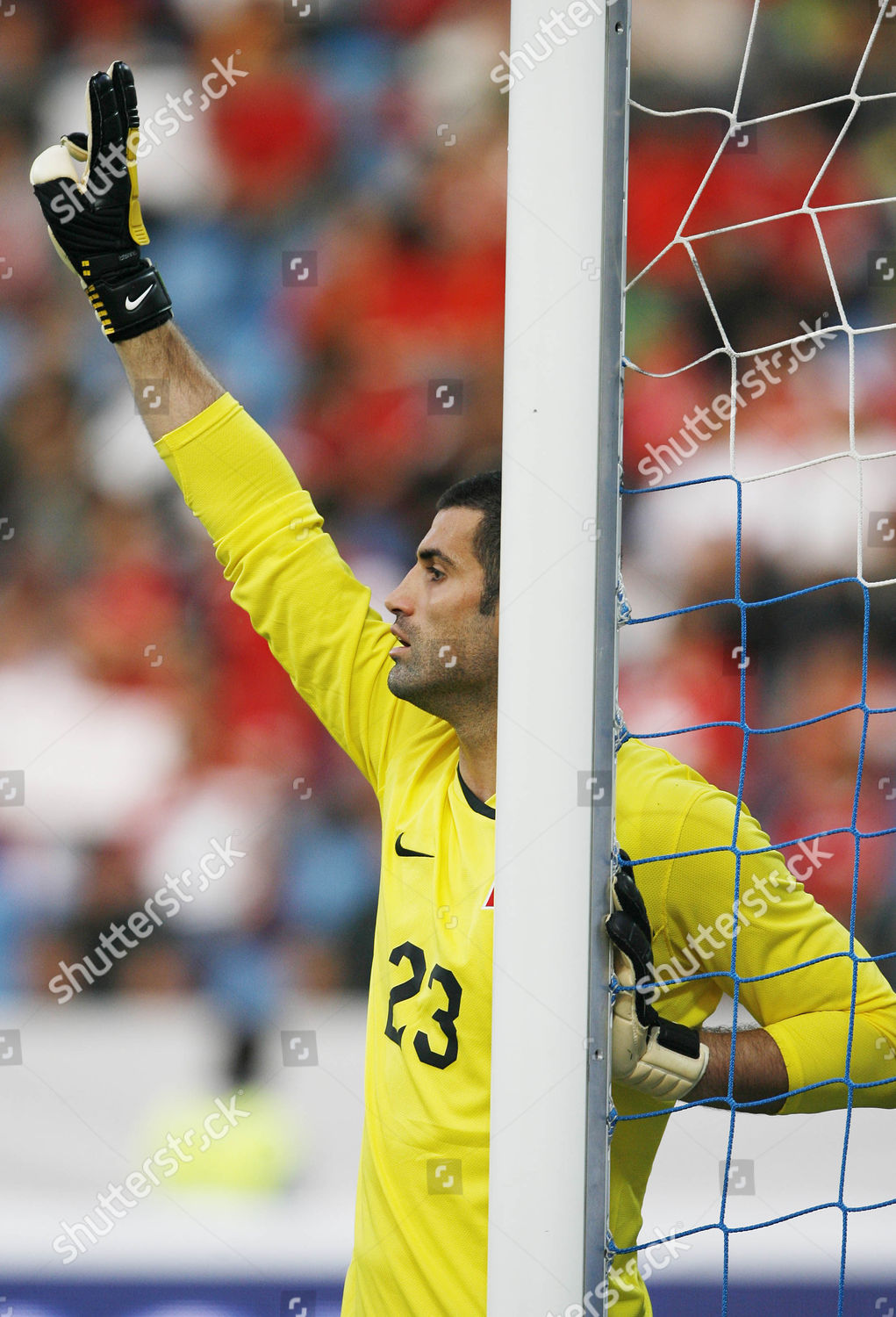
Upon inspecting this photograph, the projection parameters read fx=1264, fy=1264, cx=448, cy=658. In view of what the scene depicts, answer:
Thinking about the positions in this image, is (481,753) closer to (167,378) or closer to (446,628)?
(446,628)

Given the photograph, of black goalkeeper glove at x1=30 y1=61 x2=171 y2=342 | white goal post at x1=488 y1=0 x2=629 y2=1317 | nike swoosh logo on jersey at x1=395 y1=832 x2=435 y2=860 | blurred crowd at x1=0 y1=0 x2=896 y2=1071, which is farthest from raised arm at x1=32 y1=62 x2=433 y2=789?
blurred crowd at x1=0 y1=0 x2=896 y2=1071

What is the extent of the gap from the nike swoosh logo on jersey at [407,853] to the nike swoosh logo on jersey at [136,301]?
0.50m

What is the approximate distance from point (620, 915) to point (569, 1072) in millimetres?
82

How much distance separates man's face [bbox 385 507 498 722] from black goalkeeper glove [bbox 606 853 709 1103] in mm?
353

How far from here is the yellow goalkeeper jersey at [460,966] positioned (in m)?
0.96

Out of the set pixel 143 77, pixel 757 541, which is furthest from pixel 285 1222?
pixel 143 77

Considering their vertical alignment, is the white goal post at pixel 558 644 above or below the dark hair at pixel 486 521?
below

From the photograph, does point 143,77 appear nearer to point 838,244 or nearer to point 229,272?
point 229,272

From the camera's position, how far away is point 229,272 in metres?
2.23

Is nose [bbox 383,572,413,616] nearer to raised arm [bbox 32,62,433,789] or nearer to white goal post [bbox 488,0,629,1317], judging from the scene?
raised arm [bbox 32,62,433,789]

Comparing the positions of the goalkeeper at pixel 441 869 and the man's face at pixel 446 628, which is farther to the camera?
the man's face at pixel 446 628

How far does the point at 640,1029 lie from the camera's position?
0.72 meters

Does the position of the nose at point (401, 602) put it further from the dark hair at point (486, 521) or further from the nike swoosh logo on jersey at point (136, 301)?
the nike swoosh logo on jersey at point (136, 301)

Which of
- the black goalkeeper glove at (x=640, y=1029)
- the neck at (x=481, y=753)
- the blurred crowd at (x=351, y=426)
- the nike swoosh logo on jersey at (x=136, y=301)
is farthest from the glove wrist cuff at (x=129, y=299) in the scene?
the blurred crowd at (x=351, y=426)
